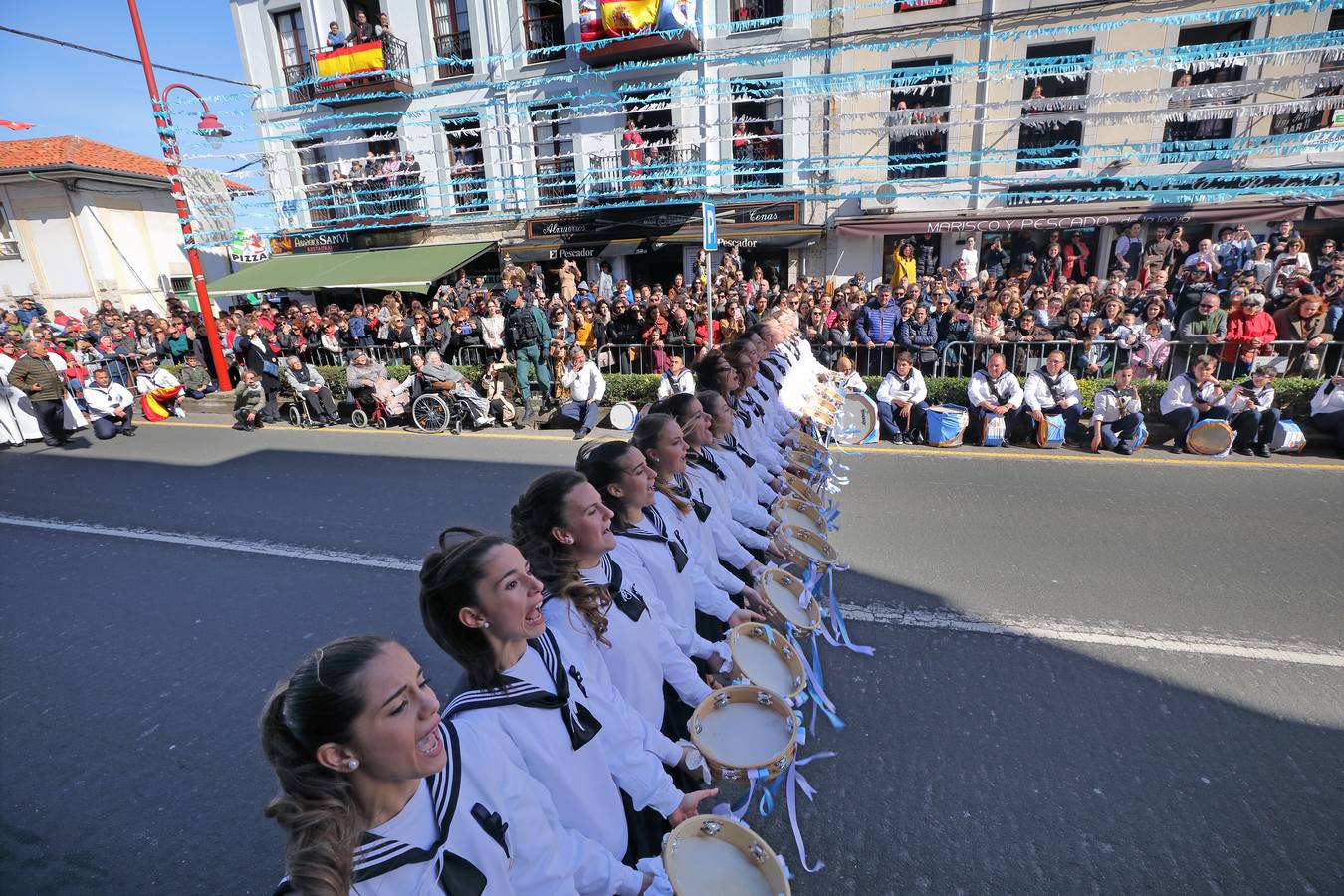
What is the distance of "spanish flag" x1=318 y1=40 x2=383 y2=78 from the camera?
18.9 metres

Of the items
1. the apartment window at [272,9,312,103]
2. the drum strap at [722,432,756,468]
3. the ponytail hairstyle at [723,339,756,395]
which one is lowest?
the drum strap at [722,432,756,468]

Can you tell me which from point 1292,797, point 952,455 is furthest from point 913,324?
point 1292,797

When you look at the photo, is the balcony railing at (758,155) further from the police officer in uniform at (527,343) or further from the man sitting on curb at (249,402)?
the man sitting on curb at (249,402)

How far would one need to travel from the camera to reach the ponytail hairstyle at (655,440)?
10.1 ft

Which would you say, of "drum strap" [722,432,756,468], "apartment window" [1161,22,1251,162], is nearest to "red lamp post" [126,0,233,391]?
"drum strap" [722,432,756,468]

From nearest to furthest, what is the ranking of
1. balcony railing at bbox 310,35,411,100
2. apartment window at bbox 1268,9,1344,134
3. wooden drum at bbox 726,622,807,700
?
wooden drum at bbox 726,622,807,700, apartment window at bbox 1268,9,1344,134, balcony railing at bbox 310,35,411,100

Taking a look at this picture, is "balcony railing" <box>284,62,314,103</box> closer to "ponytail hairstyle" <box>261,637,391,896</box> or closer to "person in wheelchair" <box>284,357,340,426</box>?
A: "person in wheelchair" <box>284,357,340,426</box>

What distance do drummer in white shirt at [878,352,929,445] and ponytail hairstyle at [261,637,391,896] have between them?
26.1 feet

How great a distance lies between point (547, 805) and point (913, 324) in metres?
9.16

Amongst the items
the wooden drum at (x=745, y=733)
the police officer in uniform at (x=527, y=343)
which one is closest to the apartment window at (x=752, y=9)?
the police officer in uniform at (x=527, y=343)

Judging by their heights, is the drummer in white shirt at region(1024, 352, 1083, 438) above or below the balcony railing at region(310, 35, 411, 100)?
below

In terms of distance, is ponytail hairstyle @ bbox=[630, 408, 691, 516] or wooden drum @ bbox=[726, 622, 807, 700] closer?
wooden drum @ bbox=[726, 622, 807, 700]

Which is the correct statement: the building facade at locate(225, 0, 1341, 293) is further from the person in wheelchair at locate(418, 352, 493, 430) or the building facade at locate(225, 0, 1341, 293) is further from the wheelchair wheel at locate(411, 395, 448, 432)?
the wheelchair wheel at locate(411, 395, 448, 432)

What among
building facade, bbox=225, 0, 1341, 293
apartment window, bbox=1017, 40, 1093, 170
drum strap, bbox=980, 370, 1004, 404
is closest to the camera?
drum strap, bbox=980, 370, 1004, 404
